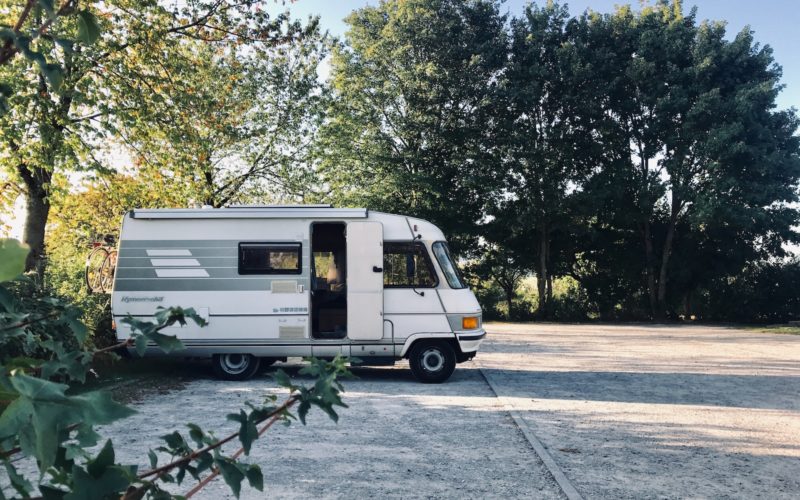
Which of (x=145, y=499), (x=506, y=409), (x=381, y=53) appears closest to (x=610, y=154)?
(x=381, y=53)

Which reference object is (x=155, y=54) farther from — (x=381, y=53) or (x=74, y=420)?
(x=381, y=53)

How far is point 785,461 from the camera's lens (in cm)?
548

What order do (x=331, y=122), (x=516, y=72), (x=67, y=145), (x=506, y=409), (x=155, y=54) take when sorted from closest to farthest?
(x=506, y=409), (x=67, y=145), (x=155, y=54), (x=331, y=122), (x=516, y=72)

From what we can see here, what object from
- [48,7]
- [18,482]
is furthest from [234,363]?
[48,7]

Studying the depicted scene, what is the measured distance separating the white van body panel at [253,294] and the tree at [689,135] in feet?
59.8

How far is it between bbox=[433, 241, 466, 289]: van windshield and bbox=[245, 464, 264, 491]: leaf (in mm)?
8491

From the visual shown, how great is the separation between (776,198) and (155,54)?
2421cm

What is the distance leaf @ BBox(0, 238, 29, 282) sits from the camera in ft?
2.26

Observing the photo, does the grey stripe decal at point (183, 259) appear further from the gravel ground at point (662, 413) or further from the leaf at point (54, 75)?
the leaf at point (54, 75)

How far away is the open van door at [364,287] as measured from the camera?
948 centimetres

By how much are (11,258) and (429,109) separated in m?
26.6

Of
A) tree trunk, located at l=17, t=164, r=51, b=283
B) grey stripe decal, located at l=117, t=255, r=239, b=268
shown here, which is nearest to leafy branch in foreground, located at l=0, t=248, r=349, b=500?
grey stripe decal, located at l=117, t=255, r=239, b=268

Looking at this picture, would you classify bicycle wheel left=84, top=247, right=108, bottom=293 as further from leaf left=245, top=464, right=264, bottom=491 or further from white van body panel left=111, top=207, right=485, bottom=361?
leaf left=245, top=464, right=264, bottom=491

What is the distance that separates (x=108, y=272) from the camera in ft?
34.9
